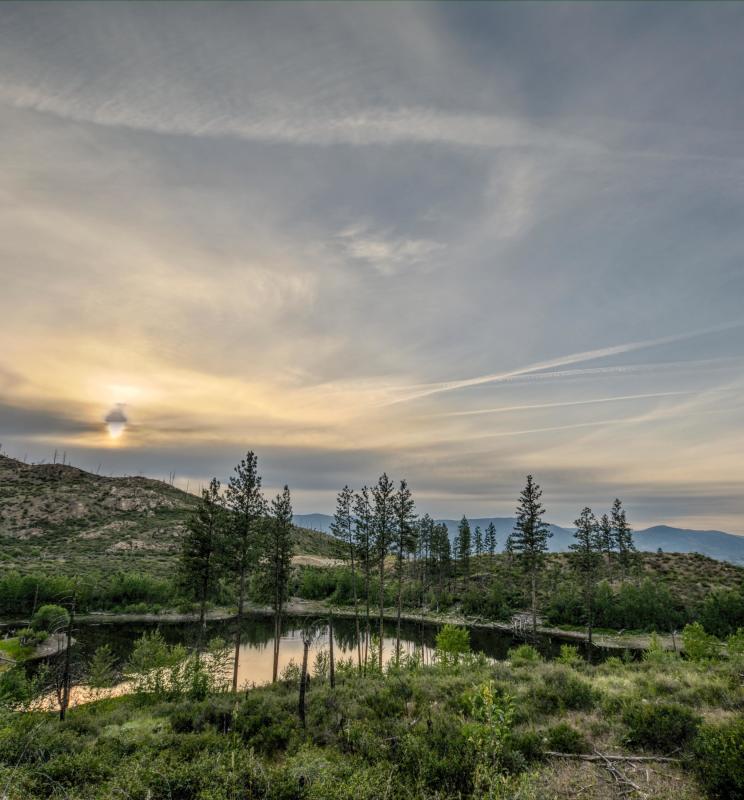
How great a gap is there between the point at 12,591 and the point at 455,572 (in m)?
92.1

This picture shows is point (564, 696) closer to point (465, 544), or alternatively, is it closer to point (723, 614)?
point (723, 614)

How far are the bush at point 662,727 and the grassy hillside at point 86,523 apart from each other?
75984mm

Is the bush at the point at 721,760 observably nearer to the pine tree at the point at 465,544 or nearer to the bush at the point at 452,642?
the bush at the point at 452,642

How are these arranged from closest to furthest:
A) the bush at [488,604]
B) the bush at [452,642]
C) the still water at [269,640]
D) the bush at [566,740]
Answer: the bush at [566,740], the bush at [452,642], the still water at [269,640], the bush at [488,604]

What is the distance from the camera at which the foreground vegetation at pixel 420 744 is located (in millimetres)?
8352

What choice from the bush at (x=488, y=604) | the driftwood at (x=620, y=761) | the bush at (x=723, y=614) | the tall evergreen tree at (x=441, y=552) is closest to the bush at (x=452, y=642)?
the driftwood at (x=620, y=761)

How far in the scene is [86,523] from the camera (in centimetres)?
12569

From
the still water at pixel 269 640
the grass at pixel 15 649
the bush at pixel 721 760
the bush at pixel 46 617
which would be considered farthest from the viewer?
the bush at pixel 46 617

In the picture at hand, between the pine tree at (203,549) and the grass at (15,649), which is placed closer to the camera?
the pine tree at (203,549)

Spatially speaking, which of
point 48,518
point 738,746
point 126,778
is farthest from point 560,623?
point 48,518

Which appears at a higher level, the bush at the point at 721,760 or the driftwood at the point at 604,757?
the bush at the point at 721,760

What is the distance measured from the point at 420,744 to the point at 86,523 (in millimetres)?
148184

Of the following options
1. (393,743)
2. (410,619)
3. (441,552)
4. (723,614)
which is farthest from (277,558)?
(441,552)

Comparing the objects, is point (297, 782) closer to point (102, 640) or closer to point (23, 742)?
point (23, 742)
